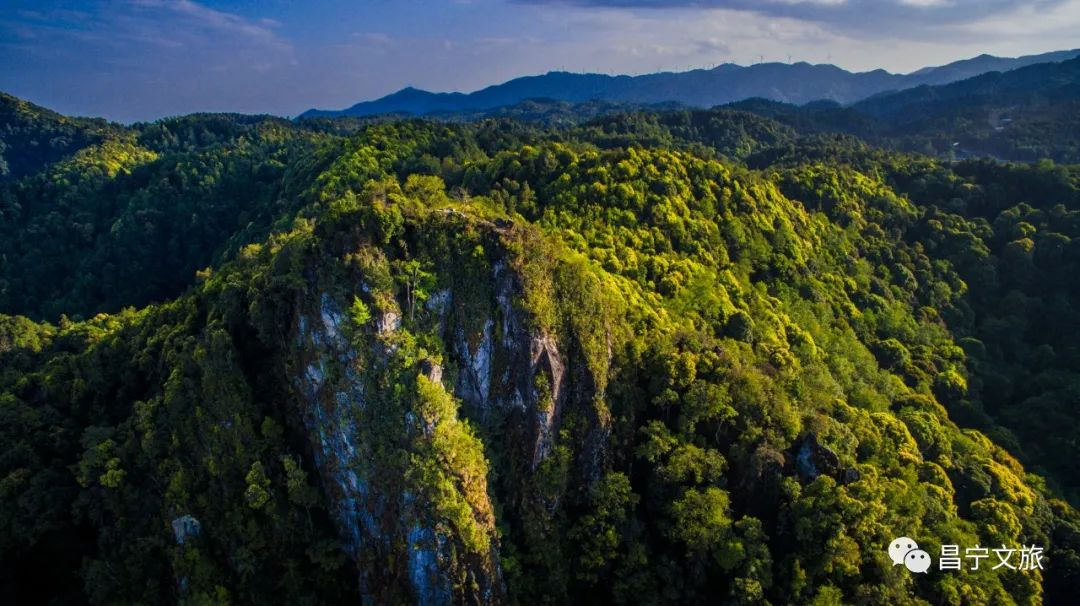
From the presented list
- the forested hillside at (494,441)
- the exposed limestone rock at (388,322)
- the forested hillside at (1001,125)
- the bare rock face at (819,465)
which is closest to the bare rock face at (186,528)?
the forested hillside at (494,441)

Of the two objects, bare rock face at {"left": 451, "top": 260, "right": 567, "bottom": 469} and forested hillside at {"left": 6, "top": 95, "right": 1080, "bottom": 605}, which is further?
bare rock face at {"left": 451, "top": 260, "right": 567, "bottom": 469}

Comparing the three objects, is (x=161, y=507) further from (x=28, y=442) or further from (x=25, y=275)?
(x=25, y=275)

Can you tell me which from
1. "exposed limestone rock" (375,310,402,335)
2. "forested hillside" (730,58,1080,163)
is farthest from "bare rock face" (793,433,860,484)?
"forested hillside" (730,58,1080,163)

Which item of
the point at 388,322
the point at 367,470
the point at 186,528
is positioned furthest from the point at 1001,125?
the point at 186,528

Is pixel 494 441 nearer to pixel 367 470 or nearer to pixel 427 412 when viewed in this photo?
pixel 427 412

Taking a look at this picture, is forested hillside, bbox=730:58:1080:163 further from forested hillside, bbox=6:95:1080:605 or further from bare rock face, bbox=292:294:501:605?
bare rock face, bbox=292:294:501:605

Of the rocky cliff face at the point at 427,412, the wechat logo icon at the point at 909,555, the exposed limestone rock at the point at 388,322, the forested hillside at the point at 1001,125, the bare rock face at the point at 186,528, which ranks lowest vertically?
the wechat logo icon at the point at 909,555

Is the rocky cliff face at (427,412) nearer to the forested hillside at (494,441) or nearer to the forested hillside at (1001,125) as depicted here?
the forested hillside at (494,441)

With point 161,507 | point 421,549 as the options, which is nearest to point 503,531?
point 421,549

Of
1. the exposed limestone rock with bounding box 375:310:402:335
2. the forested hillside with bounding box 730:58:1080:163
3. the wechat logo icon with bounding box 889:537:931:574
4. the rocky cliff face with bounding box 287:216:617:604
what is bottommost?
the wechat logo icon with bounding box 889:537:931:574
